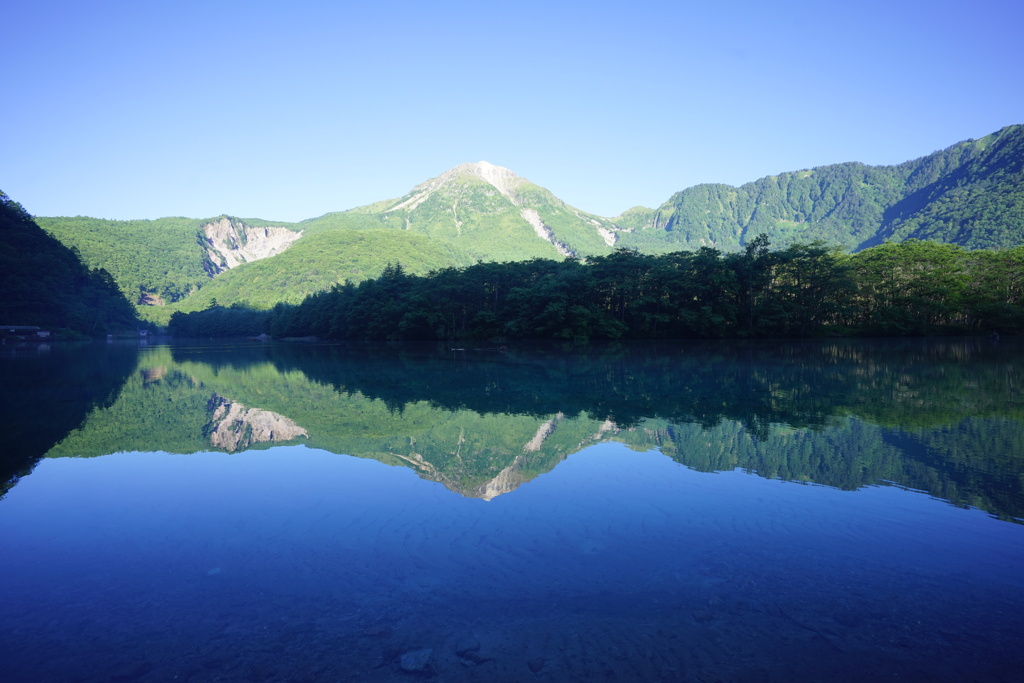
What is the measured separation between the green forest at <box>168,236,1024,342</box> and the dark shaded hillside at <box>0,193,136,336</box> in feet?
205

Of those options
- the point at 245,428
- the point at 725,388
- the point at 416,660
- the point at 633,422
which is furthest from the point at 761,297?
the point at 416,660

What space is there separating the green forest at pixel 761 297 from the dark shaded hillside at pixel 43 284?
62.4 meters

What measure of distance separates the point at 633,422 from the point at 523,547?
715 cm

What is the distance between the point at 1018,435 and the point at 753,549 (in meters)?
8.28

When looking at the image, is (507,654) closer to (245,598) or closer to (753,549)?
(245,598)

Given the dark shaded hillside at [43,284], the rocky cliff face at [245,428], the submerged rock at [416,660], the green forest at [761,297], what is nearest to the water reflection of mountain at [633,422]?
the rocky cliff face at [245,428]

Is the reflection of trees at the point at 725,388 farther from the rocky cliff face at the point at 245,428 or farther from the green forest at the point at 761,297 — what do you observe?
the green forest at the point at 761,297

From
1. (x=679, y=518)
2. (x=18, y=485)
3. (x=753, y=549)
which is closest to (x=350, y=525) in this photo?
(x=679, y=518)

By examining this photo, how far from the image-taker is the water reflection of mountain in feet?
27.8

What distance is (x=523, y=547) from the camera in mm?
5664

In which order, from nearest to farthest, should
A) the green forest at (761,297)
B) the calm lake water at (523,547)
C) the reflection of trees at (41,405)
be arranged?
the calm lake water at (523,547) → the reflection of trees at (41,405) → the green forest at (761,297)

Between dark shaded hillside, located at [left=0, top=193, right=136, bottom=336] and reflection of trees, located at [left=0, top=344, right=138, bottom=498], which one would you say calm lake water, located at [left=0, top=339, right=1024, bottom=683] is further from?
dark shaded hillside, located at [left=0, top=193, right=136, bottom=336]

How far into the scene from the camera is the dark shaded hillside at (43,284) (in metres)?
78.2

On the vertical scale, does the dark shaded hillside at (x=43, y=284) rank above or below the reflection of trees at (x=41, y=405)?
above
